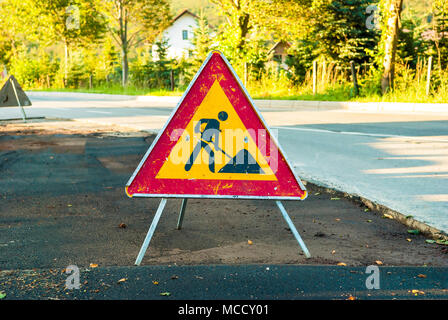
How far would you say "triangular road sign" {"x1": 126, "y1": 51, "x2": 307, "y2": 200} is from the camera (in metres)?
3.66

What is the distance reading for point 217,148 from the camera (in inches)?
145

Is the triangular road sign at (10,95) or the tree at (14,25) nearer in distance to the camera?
the triangular road sign at (10,95)

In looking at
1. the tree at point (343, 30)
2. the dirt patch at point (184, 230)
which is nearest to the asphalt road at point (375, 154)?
the dirt patch at point (184, 230)

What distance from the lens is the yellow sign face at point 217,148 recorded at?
12.1 feet

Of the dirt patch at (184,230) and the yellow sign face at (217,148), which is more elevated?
the yellow sign face at (217,148)

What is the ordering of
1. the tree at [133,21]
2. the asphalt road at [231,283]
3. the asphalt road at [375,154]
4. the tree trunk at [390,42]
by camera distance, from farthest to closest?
the tree at [133,21]
the tree trunk at [390,42]
the asphalt road at [375,154]
the asphalt road at [231,283]

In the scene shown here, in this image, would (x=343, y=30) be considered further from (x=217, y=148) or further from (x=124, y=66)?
(x=217, y=148)

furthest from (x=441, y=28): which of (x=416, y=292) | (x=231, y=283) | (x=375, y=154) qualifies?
(x=231, y=283)

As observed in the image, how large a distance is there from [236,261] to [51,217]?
2096 millimetres

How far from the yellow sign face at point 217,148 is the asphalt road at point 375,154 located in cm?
176

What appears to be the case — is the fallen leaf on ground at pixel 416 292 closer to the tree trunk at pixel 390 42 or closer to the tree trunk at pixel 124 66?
the tree trunk at pixel 390 42

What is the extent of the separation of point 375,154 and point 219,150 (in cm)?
511

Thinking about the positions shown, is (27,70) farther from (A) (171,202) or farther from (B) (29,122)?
(A) (171,202)

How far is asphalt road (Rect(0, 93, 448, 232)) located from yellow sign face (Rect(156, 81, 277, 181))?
176cm
